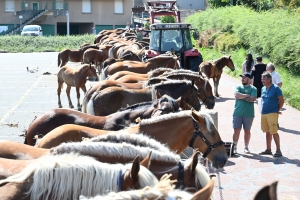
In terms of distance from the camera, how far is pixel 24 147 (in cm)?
600

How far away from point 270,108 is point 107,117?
5.24 metres

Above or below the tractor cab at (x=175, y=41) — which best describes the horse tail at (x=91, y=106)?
below

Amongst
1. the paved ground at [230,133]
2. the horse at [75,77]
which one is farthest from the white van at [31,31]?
the horse at [75,77]

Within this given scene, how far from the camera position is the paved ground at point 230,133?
9.65 m

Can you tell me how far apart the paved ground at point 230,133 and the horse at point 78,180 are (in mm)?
1040

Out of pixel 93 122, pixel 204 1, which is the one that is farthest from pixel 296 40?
pixel 204 1

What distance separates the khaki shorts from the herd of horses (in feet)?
4.39

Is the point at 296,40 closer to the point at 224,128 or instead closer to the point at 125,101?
the point at 224,128

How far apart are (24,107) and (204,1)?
60.4 metres

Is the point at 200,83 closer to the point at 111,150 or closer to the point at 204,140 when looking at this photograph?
the point at 204,140

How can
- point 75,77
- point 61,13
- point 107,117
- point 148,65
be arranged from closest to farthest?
point 107,117, point 148,65, point 75,77, point 61,13

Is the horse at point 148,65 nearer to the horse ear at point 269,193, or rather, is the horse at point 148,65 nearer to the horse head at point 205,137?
the horse head at point 205,137

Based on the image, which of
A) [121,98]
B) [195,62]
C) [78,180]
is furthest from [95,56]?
[78,180]

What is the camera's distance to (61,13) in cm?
6725
